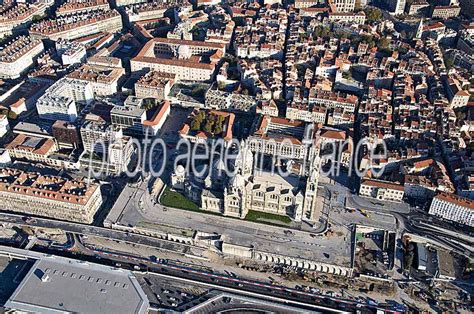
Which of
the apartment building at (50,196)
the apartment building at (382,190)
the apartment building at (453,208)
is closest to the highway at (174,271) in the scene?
the apartment building at (50,196)

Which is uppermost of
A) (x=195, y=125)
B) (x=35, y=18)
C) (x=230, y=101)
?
(x=35, y=18)

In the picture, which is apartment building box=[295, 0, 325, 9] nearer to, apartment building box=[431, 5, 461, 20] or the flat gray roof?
apartment building box=[431, 5, 461, 20]

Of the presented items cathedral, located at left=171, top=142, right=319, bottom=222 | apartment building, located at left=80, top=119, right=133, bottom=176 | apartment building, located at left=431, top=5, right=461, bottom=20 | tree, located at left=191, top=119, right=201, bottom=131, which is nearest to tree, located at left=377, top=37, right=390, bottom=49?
apartment building, located at left=431, top=5, right=461, bottom=20

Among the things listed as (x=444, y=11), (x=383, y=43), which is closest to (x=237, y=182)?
(x=383, y=43)

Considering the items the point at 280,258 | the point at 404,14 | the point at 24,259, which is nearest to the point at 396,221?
the point at 280,258

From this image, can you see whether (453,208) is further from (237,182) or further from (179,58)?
(179,58)

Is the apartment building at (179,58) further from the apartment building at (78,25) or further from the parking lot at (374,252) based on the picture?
the parking lot at (374,252)
